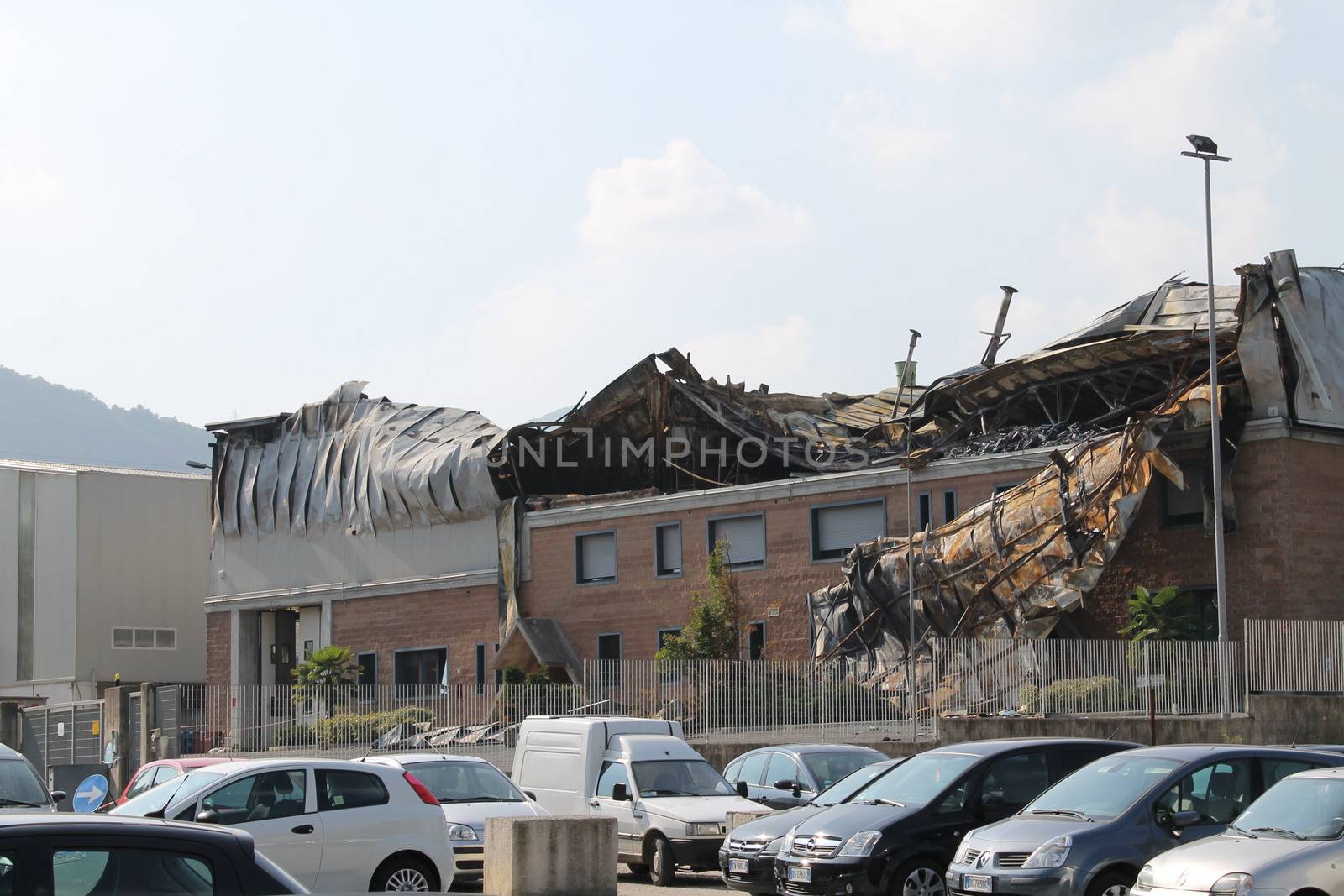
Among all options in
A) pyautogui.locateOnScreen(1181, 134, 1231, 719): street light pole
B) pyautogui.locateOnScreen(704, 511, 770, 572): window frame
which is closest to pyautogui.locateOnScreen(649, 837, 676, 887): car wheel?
pyautogui.locateOnScreen(1181, 134, 1231, 719): street light pole

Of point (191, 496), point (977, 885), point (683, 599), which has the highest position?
point (191, 496)

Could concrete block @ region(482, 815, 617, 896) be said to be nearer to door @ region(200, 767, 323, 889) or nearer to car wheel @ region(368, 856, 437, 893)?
car wheel @ region(368, 856, 437, 893)

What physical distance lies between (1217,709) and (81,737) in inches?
908

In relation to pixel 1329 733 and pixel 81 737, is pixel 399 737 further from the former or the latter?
pixel 1329 733

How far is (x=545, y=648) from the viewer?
46688 mm

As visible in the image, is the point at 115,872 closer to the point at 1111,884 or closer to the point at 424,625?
the point at 1111,884

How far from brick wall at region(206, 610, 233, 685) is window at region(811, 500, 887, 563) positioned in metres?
22.6

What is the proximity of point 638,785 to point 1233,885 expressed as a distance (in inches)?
→ 385

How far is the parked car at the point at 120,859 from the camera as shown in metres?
7.36

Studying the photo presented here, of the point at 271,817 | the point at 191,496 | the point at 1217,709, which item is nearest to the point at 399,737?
the point at 1217,709

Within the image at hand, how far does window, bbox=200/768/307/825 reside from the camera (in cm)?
1602

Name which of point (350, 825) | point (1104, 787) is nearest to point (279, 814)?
point (350, 825)

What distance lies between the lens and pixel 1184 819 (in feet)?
46.4

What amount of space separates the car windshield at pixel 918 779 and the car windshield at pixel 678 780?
436 centimetres
